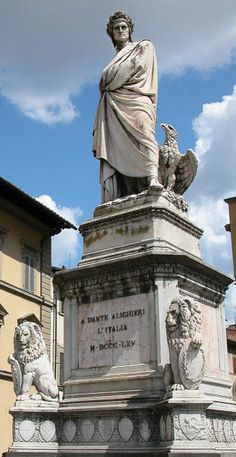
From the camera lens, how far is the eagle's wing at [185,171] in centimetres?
1080

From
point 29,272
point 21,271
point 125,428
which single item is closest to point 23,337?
point 125,428

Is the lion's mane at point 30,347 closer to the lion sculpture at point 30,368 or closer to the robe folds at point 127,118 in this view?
the lion sculpture at point 30,368

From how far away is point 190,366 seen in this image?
25.8 ft

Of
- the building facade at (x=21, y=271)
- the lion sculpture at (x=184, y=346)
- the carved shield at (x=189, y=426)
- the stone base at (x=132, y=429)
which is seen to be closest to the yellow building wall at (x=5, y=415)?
the building facade at (x=21, y=271)

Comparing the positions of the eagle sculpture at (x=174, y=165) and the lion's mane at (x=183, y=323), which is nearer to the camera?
the lion's mane at (x=183, y=323)

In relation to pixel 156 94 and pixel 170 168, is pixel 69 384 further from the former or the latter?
pixel 156 94

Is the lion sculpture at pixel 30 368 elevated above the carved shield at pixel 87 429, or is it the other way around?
the lion sculpture at pixel 30 368

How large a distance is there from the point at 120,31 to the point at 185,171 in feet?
8.70

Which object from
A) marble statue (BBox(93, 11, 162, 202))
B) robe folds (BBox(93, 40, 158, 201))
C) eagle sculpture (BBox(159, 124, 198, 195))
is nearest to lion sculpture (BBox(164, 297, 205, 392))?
marble statue (BBox(93, 11, 162, 202))

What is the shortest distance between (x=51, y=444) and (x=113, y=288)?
2250mm

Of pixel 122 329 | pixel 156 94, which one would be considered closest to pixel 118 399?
pixel 122 329

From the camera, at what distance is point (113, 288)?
30.8ft

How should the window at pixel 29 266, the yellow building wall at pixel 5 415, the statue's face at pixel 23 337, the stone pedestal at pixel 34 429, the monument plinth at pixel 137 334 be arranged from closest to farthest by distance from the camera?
the monument plinth at pixel 137 334 → the stone pedestal at pixel 34 429 → the statue's face at pixel 23 337 → the yellow building wall at pixel 5 415 → the window at pixel 29 266

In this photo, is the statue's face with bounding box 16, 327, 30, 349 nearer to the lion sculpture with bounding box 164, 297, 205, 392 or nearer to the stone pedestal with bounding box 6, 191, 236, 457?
the stone pedestal with bounding box 6, 191, 236, 457
